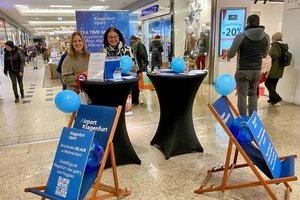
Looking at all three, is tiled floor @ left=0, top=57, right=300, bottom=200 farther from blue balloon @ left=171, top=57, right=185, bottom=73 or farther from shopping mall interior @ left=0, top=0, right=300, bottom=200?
blue balloon @ left=171, top=57, right=185, bottom=73

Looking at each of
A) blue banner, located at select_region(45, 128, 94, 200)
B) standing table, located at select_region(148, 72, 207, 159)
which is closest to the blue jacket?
standing table, located at select_region(148, 72, 207, 159)

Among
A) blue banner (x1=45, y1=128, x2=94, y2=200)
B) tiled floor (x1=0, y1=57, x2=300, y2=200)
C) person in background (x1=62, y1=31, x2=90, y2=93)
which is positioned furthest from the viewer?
person in background (x1=62, y1=31, x2=90, y2=93)

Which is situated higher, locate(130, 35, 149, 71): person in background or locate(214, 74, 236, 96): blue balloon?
locate(130, 35, 149, 71): person in background

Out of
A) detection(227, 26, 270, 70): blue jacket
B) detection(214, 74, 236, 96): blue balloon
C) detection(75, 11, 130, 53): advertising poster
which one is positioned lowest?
detection(214, 74, 236, 96): blue balloon

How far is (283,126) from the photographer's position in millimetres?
3605

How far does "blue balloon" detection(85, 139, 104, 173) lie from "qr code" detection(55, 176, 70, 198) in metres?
0.17

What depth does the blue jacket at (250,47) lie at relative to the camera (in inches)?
121

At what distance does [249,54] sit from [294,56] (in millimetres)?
2051

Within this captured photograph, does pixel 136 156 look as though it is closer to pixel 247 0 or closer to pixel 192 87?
pixel 192 87

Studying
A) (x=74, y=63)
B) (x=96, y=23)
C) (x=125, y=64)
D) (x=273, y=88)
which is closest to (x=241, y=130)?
(x=125, y=64)

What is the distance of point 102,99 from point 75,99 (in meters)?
0.46

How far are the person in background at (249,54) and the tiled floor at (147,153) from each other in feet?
2.08

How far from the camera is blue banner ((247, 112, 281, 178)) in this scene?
72.2 inches

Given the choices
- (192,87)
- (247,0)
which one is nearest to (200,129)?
(192,87)
